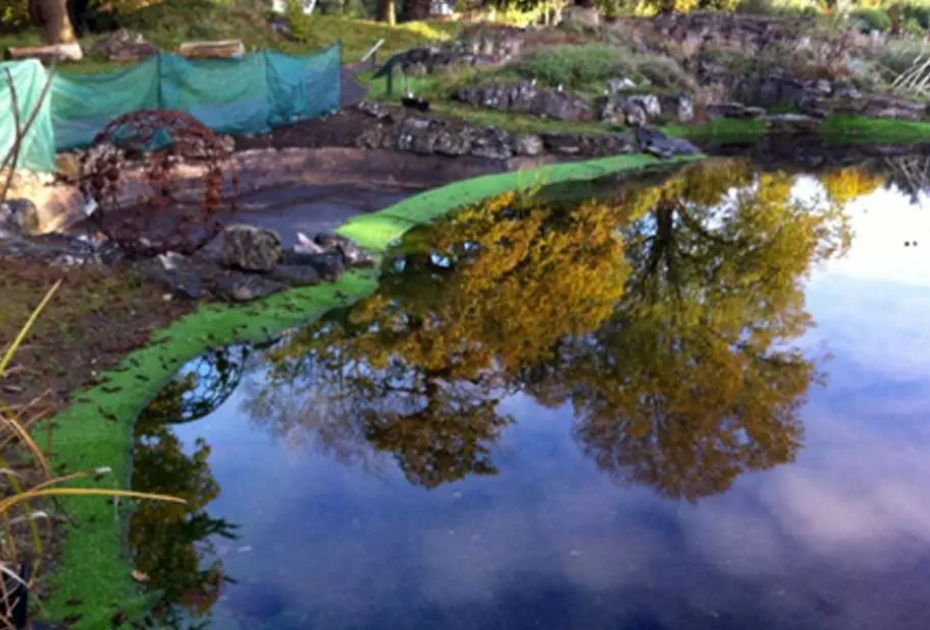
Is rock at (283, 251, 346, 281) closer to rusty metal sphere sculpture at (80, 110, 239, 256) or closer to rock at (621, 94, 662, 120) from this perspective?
rusty metal sphere sculpture at (80, 110, 239, 256)

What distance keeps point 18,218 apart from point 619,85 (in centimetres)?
1947

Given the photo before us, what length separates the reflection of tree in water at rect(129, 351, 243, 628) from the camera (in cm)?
645

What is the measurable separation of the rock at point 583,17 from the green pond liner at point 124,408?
22264mm

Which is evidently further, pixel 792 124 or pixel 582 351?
pixel 792 124

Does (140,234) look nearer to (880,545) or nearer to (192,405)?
(192,405)

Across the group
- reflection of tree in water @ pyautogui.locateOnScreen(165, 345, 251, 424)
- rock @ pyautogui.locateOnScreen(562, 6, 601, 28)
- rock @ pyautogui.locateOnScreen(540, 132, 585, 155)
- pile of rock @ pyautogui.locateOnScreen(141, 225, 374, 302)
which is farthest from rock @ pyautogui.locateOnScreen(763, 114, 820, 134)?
reflection of tree in water @ pyautogui.locateOnScreen(165, 345, 251, 424)

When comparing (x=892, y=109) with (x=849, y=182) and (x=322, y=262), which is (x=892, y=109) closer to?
(x=849, y=182)

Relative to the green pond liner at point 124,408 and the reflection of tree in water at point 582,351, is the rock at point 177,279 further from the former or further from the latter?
the reflection of tree in water at point 582,351

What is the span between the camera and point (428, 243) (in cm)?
1577

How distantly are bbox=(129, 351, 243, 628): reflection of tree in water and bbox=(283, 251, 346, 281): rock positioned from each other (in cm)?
345

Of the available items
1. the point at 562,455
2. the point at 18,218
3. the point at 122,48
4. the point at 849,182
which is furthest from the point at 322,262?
the point at 122,48

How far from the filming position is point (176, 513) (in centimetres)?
741

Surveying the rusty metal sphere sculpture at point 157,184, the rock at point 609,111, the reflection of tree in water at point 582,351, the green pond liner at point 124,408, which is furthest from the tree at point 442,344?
the rock at point 609,111

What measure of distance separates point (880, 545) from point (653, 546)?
187 cm
